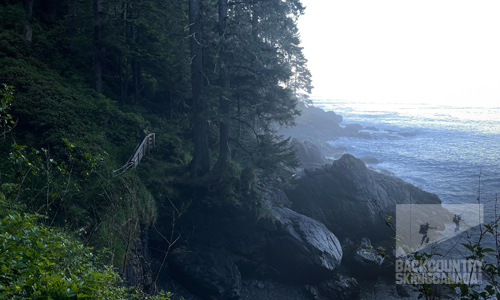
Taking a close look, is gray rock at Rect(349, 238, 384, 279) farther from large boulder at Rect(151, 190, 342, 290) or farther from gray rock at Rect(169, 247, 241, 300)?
gray rock at Rect(169, 247, 241, 300)

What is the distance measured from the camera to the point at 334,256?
14117 millimetres

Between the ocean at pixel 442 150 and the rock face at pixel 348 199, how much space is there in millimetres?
5652

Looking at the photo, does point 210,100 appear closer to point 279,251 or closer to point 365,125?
point 279,251

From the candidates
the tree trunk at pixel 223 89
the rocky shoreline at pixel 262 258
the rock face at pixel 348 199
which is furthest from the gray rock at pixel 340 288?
the tree trunk at pixel 223 89

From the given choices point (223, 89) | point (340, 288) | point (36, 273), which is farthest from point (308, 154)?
point (36, 273)

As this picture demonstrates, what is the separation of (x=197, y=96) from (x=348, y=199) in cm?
1163

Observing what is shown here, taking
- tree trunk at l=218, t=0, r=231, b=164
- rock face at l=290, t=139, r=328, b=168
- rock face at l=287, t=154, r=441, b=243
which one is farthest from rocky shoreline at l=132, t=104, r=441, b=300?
rock face at l=290, t=139, r=328, b=168

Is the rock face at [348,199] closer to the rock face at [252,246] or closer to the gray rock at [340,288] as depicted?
the rock face at [252,246]

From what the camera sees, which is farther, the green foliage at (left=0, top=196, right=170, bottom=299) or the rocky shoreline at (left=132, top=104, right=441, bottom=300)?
the rocky shoreline at (left=132, top=104, right=441, bottom=300)

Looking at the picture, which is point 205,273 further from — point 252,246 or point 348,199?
point 348,199

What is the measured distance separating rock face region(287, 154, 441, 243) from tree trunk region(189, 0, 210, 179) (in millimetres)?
7707

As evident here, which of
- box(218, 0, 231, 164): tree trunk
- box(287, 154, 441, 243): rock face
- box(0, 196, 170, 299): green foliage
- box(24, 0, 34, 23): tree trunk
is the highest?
box(24, 0, 34, 23): tree trunk

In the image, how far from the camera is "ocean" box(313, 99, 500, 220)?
88.8ft

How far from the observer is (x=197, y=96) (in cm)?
1375
